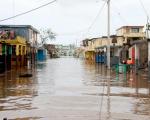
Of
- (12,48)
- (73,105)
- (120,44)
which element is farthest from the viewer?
(120,44)

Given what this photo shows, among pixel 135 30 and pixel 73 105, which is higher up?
pixel 135 30

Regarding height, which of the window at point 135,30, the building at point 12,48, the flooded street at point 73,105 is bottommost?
the flooded street at point 73,105

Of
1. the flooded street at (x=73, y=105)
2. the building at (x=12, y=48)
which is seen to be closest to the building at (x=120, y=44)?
the building at (x=12, y=48)

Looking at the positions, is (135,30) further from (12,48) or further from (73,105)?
(73,105)

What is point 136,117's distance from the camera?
14.2m

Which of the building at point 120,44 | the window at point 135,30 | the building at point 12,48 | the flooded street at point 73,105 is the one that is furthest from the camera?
the window at point 135,30

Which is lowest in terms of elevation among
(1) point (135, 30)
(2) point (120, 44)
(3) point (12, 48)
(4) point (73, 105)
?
(4) point (73, 105)

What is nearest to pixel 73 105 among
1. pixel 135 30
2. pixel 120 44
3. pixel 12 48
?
pixel 12 48

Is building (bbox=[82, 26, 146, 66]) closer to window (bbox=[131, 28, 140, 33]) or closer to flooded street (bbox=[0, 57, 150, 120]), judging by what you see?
window (bbox=[131, 28, 140, 33])

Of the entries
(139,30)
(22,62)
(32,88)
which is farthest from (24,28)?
(32,88)

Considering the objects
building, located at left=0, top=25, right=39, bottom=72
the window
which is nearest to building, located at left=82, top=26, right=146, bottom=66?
the window

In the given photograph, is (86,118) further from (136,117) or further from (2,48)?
(2,48)

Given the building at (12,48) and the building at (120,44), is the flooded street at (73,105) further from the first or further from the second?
the building at (120,44)

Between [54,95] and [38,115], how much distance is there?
608 cm
